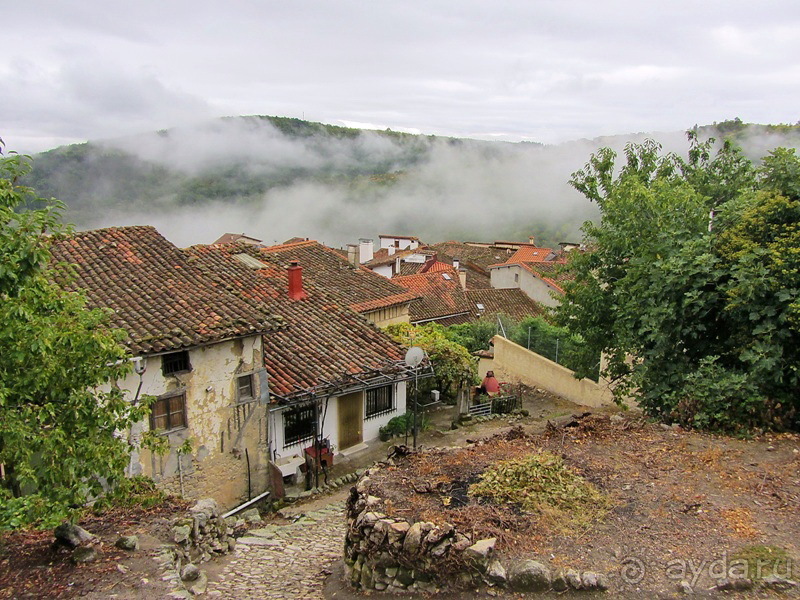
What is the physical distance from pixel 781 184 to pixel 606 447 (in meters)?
6.27

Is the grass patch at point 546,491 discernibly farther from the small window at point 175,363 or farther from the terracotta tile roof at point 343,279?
the terracotta tile roof at point 343,279

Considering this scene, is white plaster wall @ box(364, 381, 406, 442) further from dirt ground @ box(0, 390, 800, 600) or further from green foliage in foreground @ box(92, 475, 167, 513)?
green foliage in foreground @ box(92, 475, 167, 513)

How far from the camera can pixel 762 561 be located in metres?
7.15

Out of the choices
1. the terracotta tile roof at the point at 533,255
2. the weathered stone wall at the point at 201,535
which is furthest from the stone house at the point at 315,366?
the terracotta tile roof at the point at 533,255

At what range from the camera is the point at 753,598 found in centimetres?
663

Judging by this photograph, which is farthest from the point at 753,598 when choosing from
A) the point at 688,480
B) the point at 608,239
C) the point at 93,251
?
the point at 93,251

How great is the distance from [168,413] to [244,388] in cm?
192

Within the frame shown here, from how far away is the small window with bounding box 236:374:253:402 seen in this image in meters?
14.6

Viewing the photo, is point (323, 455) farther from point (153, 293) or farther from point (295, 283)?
point (295, 283)

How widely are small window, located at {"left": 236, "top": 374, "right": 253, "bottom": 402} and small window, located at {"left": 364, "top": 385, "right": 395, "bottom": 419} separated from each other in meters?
4.60

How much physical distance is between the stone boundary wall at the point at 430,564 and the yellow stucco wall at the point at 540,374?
50.2ft

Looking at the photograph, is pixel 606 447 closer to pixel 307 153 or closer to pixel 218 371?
pixel 218 371

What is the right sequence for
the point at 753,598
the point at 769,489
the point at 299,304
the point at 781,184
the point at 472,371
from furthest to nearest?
1. the point at 472,371
2. the point at 299,304
3. the point at 781,184
4. the point at 769,489
5. the point at 753,598

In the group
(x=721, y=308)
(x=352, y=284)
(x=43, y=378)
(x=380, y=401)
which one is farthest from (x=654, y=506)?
(x=352, y=284)
